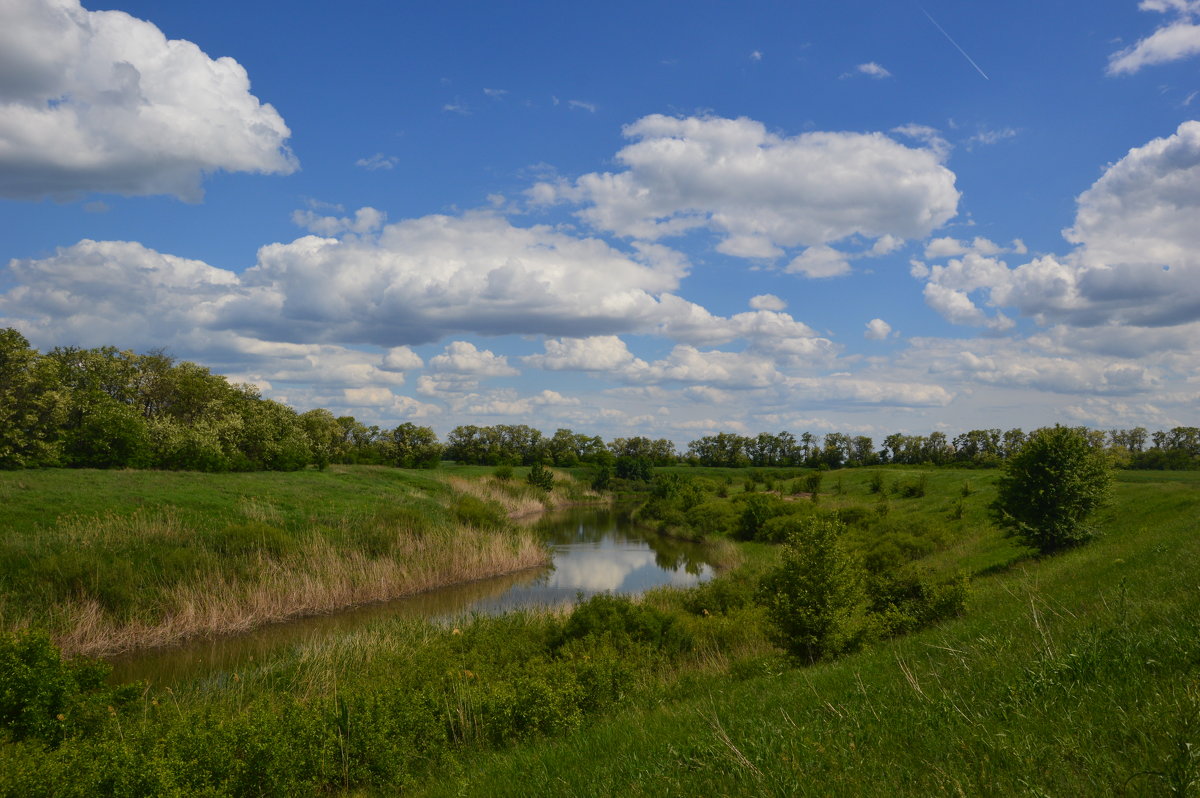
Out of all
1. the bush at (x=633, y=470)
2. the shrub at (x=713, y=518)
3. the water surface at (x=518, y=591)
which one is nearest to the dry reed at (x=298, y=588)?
the water surface at (x=518, y=591)

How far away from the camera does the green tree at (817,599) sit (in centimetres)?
1254

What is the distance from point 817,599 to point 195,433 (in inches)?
1830

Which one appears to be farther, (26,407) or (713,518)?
(713,518)

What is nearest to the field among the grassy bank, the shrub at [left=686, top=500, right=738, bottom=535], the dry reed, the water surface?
the water surface

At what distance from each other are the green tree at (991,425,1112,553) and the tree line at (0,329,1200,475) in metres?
1.53

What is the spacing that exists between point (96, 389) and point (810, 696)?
54.4 m

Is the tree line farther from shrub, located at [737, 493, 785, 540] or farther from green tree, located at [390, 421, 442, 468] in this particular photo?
shrub, located at [737, 493, 785, 540]

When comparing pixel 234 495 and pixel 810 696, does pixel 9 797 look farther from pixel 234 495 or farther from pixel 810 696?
pixel 234 495

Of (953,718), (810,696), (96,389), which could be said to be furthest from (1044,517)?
(96,389)

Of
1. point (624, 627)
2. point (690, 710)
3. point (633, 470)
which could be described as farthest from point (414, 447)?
point (690, 710)

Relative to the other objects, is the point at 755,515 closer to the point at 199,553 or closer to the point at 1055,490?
the point at 1055,490

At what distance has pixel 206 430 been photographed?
46.7 m

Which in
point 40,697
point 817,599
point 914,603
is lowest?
point 40,697

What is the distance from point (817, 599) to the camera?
12.7 meters
